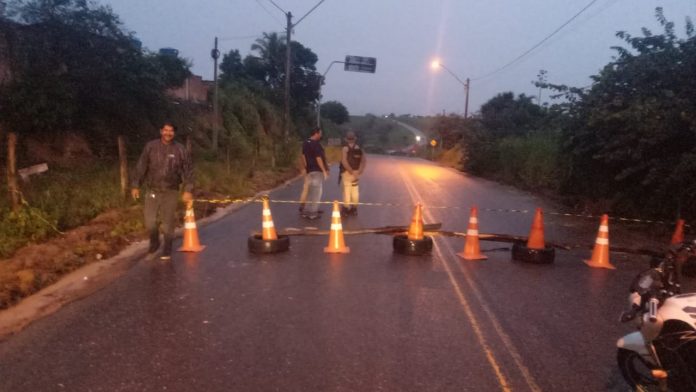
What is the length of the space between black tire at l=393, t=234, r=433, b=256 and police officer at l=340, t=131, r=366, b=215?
3.95 meters

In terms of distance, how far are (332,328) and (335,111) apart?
10009 centimetres

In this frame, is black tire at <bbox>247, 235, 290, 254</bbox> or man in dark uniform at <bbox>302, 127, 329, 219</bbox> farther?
man in dark uniform at <bbox>302, 127, 329, 219</bbox>

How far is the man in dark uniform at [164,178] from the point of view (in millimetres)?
9016

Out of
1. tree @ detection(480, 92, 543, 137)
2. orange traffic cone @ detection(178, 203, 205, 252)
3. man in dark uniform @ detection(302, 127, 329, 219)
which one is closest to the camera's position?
orange traffic cone @ detection(178, 203, 205, 252)

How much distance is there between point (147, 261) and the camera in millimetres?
9062

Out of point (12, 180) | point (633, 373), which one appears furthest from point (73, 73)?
point (633, 373)

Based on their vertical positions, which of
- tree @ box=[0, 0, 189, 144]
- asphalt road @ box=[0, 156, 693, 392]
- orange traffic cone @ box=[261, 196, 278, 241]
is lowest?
asphalt road @ box=[0, 156, 693, 392]

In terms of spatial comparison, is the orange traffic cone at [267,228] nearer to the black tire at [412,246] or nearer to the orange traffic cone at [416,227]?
the black tire at [412,246]

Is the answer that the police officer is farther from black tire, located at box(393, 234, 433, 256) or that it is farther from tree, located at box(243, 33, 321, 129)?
tree, located at box(243, 33, 321, 129)

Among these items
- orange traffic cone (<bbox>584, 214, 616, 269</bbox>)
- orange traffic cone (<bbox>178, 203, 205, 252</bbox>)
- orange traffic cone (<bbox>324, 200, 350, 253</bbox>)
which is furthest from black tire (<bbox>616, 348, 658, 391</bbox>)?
orange traffic cone (<bbox>178, 203, 205, 252</bbox>)

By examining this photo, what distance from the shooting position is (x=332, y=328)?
6.20 m

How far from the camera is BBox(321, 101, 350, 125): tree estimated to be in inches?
4099

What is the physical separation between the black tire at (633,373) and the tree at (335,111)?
99297 mm

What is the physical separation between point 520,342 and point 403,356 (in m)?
1.13
